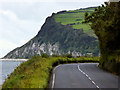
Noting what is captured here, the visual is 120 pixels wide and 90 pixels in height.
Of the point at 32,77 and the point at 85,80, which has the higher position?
the point at 32,77

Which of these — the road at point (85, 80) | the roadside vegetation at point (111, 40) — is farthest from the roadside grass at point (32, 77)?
the roadside vegetation at point (111, 40)

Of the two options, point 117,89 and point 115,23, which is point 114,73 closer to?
point 115,23

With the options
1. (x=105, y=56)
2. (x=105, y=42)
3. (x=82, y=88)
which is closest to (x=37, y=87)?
(x=82, y=88)

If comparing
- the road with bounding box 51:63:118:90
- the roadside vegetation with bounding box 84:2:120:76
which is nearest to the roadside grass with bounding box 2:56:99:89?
the road with bounding box 51:63:118:90

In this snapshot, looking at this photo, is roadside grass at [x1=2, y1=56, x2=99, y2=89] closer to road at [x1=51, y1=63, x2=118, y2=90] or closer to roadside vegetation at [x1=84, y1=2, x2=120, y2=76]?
road at [x1=51, y1=63, x2=118, y2=90]

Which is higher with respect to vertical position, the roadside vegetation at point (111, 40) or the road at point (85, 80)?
the roadside vegetation at point (111, 40)

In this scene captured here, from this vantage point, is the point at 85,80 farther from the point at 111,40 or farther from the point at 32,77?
the point at 111,40

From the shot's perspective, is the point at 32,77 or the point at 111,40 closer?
the point at 32,77

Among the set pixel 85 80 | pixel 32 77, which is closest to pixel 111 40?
pixel 85 80

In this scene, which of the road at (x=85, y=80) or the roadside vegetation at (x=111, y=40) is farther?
the roadside vegetation at (x=111, y=40)

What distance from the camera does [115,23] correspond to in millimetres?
35562

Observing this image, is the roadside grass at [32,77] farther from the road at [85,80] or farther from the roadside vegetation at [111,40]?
the roadside vegetation at [111,40]

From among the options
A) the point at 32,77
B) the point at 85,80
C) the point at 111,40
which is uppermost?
the point at 111,40

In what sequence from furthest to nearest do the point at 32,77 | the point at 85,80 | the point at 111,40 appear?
the point at 111,40 < the point at 85,80 < the point at 32,77
